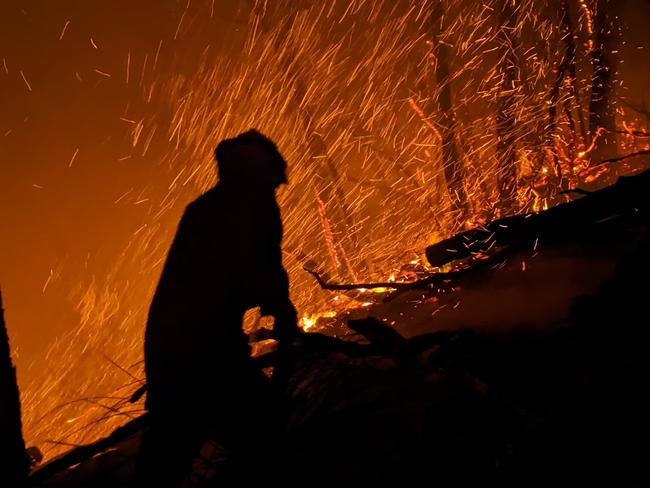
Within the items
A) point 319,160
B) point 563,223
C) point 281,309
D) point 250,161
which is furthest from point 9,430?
point 319,160

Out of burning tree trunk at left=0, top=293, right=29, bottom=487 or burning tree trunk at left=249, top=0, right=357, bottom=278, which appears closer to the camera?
burning tree trunk at left=0, top=293, right=29, bottom=487

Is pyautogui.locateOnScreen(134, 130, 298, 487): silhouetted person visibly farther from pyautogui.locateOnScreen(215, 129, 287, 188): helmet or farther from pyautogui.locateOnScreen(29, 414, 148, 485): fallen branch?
pyautogui.locateOnScreen(29, 414, 148, 485): fallen branch

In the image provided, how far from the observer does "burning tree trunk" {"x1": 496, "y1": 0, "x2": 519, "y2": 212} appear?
399 inches

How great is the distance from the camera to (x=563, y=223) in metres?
4.18

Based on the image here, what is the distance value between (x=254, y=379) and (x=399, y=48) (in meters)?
12.2

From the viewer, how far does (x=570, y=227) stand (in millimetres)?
4180

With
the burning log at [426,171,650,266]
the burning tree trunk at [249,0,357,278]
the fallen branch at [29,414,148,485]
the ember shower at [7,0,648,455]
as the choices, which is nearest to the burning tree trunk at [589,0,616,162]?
the ember shower at [7,0,648,455]

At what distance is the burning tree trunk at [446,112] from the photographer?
11.3m

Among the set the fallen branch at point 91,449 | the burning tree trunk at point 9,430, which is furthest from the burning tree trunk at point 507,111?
the burning tree trunk at point 9,430

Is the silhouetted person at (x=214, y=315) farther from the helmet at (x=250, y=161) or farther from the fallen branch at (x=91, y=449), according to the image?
the fallen branch at (x=91, y=449)

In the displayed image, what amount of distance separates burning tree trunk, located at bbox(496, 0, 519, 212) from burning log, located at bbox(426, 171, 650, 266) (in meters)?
5.46

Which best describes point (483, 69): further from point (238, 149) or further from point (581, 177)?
point (238, 149)

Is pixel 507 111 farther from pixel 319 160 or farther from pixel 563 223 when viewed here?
pixel 563 223

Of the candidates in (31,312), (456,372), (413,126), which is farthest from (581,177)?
(31,312)
